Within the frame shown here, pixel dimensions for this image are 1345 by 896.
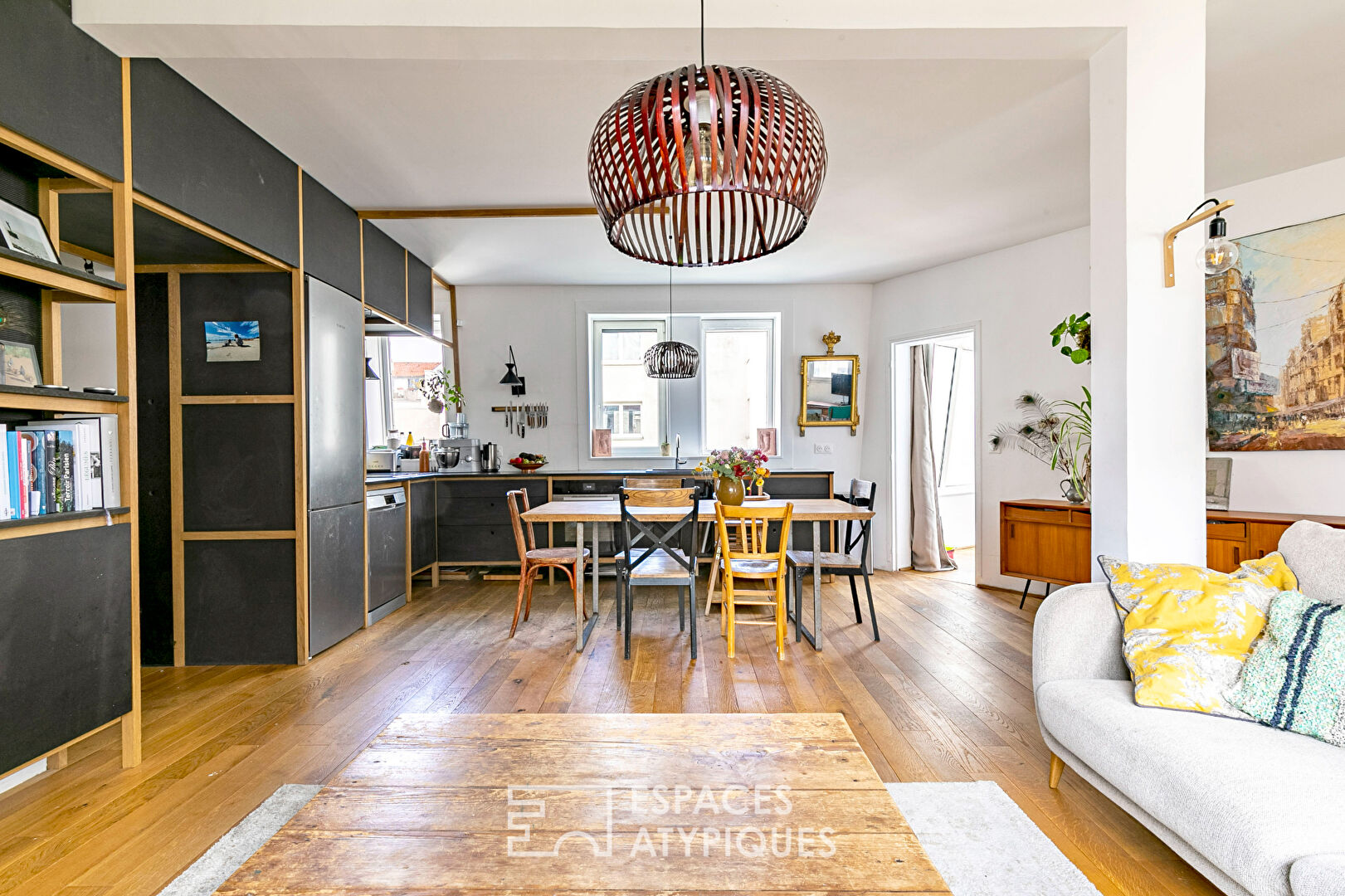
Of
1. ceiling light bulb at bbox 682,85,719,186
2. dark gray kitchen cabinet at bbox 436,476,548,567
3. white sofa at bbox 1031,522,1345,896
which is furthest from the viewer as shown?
dark gray kitchen cabinet at bbox 436,476,548,567

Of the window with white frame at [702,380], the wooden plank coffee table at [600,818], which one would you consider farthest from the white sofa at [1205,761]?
the window with white frame at [702,380]

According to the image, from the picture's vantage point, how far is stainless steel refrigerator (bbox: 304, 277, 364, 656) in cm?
364

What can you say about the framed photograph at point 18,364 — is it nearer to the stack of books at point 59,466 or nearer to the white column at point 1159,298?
the stack of books at point 59,466

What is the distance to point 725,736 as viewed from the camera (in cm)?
158

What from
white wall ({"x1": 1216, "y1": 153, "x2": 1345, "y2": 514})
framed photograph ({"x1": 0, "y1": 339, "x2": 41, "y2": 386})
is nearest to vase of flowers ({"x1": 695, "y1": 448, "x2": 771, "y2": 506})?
white wall ({"x1": 1216, "y1": 153, "x2": 1345, "y2": 514})

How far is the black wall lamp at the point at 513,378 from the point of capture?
6.27 m

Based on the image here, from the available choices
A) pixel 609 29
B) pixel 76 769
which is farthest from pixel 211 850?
pixel 609 29

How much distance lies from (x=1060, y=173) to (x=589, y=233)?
2952mm

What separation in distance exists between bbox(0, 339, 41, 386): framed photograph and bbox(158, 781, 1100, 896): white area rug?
157 centimetres

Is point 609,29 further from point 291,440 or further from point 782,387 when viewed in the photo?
point 782,387

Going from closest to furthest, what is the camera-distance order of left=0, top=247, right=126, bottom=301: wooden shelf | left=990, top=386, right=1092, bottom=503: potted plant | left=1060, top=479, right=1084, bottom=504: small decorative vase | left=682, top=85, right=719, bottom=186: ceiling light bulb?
left=682, top=85, right=719, bottom=186: ceiling light bulb, left=0, top=247, right=126, bottom=301: wooden shelf, left=1060, top=479, right=1084, bottom=504: small decorative vase, left=990, top=386, right=1092, bottom=503: potted plant

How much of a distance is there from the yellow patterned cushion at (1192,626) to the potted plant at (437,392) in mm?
5393

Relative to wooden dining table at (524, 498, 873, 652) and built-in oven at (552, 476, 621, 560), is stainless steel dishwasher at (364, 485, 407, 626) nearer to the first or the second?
wooden dining table at (524, 498, 873, 652)

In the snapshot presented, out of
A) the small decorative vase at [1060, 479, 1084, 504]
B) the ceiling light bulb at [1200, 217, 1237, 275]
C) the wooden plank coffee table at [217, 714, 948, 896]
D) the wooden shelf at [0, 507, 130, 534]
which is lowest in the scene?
the wooden plank coffee table at [217, 714, 948, 896]
